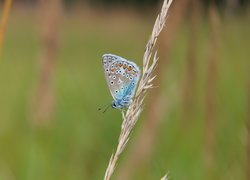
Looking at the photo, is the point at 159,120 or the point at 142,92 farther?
the point at 159,120

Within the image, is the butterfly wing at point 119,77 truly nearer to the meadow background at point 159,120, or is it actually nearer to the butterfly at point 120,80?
the butterfly at point 120,80

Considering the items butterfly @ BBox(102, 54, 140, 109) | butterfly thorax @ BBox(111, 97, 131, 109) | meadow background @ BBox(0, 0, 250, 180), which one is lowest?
meadow background @ BBox(0, 0, 250, 180)

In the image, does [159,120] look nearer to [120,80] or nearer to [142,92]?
[120,80]

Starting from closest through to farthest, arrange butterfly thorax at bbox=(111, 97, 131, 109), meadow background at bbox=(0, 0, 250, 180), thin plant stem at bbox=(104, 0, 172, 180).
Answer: thin plant stem at bbox=(104, 0, 172, 180), butterfly thorax at bbox=(111, 97, 131, 109), meadow background at bbox=(0, 0, 250, 180)

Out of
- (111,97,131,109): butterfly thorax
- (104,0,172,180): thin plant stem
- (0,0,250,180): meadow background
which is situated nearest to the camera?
(104,0,172,180): thin plant stem

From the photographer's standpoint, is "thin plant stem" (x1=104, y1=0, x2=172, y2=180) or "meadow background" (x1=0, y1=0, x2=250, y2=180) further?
"meadow background" (x1=0, y1=0, x2=250, y2=180)

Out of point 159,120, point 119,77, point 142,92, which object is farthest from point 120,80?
point 159,120

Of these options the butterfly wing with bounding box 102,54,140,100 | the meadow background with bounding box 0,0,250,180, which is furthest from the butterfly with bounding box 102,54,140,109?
the meadow background with bounding box 0,0,250,180

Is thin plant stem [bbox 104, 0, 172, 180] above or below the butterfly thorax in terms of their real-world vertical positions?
above

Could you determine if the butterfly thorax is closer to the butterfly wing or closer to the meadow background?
the butterfly wing
